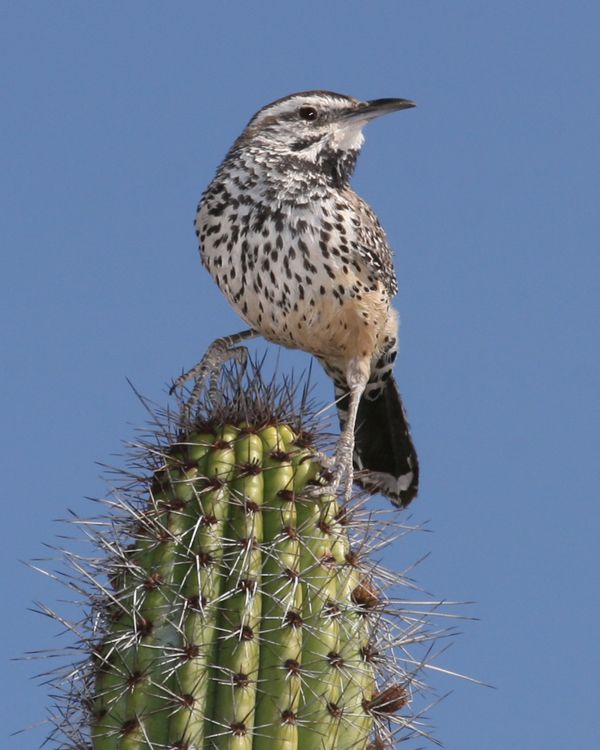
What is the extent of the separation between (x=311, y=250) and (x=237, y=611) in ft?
5.82

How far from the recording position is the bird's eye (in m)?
4.63

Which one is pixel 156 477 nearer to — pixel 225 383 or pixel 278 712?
pixel 225 383

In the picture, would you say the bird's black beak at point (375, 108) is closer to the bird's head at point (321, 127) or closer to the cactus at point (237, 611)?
the bird's head at point (321, 127)

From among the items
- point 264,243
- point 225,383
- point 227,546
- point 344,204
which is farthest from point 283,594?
point 344,204

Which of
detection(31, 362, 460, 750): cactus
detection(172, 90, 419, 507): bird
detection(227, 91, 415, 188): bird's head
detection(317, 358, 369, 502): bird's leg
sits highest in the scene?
detection(227, 91, 415, 188): bird's head

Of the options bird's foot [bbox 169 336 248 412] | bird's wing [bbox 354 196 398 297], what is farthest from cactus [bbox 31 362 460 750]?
bird's wing [bbox 354 196 398 297]

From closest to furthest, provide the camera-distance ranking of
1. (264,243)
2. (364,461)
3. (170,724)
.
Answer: (170,724) < (264,243) < (364,461)

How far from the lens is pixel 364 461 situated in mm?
4918

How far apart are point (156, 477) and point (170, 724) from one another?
0.63 meters

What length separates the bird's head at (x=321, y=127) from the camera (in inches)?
Answer: 180

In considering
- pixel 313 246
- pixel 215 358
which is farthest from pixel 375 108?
pixel 215 358

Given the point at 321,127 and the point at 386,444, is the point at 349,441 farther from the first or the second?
the point at 321,127

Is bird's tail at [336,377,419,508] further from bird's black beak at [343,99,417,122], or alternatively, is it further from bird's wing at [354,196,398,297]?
bird's black beak at [343,99,417,122]

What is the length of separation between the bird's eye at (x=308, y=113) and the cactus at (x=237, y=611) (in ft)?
5.95
